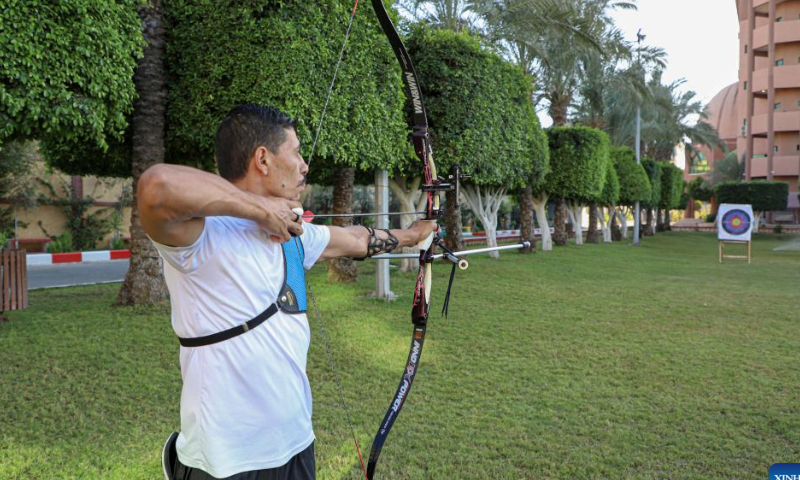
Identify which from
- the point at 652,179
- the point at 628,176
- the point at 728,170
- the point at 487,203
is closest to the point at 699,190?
the point at 728,170

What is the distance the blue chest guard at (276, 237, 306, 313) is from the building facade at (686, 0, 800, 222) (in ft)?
182

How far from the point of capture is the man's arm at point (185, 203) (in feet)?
5.06

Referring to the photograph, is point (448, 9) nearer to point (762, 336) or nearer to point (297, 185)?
point (762, 336)

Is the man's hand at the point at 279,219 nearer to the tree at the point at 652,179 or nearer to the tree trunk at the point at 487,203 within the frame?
the tree trunk at the point at 487,203

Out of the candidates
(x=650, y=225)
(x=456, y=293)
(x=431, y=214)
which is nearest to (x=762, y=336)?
(x=456, y=293)

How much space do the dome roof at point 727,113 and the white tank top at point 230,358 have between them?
8180 centimetres

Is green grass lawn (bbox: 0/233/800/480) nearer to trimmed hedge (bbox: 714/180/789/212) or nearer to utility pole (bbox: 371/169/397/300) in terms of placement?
utility pole (bbox: 371/169/397/300)

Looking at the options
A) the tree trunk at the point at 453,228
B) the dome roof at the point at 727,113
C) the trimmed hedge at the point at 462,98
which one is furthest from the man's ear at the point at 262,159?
the dome roof at the point at 727,113

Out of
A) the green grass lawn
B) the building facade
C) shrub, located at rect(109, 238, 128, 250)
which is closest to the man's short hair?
the green grass lawn

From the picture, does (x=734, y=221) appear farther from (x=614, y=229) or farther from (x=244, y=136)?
(x=244, y=136)

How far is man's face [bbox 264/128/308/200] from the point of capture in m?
1.90

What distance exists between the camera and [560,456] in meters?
4.14

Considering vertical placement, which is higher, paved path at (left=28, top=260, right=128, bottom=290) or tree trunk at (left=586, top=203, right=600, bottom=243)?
tree trunk at (left=586, top=203, right=600, bottom=243)

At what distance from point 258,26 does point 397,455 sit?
630cm
